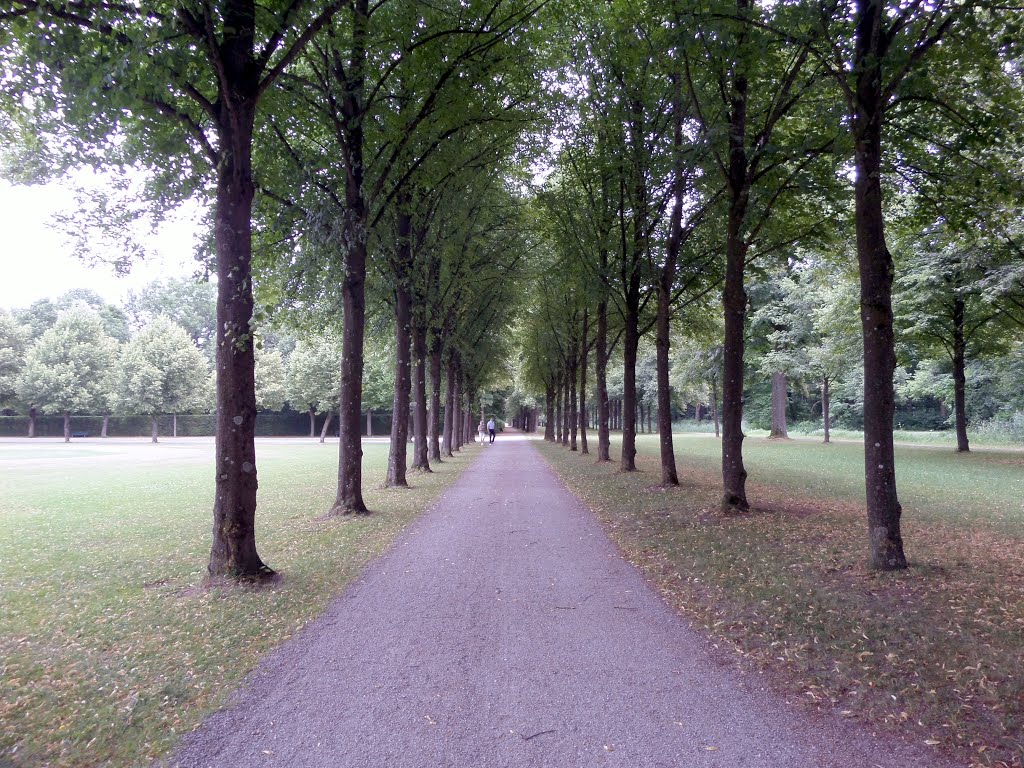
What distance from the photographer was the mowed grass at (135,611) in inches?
143

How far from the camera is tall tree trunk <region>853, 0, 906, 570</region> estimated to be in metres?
6.70

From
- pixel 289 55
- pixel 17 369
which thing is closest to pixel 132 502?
pixel 289 55

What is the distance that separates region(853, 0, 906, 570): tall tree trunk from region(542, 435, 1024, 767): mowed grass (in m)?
0.55

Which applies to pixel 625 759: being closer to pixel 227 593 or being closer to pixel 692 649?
pixel 692 649

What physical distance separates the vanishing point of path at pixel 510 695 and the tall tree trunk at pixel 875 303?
282 cm

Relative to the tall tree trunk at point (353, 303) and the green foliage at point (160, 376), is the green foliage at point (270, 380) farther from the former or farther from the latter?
the tall tree trunk at point (353, 303)

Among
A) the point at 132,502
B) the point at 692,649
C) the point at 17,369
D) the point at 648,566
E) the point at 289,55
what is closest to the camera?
the point at 692,649

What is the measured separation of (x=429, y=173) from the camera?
1262cm

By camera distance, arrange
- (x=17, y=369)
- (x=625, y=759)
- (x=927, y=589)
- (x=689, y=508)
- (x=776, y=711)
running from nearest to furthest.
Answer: (x=625, y=759)
(x=776, y=711)
(x=927, y=589)
(x=689, y=508)
(x=17, y=369)

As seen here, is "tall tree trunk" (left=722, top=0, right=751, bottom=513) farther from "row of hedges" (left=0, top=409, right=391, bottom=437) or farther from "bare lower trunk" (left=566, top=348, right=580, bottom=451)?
"row of hedges" (left=0, top=409, right=391, bottom=437)

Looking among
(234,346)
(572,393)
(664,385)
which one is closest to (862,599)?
(234,346)

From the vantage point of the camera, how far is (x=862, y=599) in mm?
5758

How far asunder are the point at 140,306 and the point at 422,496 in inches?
3571

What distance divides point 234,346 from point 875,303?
7.15 metres
